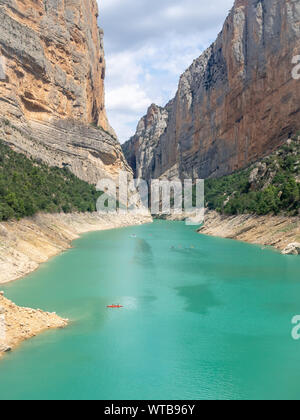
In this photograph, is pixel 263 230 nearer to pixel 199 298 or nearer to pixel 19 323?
pixel 199 298

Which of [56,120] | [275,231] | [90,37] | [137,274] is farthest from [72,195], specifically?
[90,37]

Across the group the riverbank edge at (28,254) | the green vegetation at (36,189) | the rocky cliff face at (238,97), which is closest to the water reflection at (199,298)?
the riverbank edge at (28,254)

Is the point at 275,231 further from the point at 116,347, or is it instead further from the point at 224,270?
the point at 116,347

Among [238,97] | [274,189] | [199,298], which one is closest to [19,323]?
[199,298]

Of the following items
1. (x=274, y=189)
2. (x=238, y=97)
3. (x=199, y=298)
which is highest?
(x=238, y=97)

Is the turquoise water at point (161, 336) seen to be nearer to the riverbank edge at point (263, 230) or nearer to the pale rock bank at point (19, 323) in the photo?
the pale rock bank at point (19, 323)
